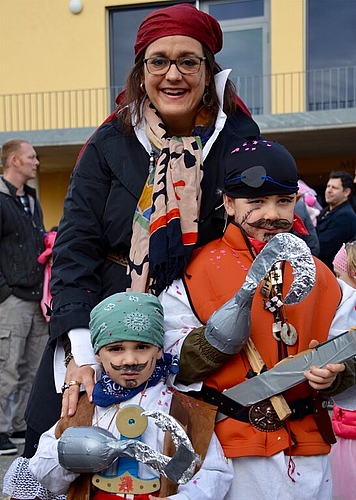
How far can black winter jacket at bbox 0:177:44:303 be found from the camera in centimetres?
508

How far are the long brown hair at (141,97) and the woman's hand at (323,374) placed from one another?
2.97 ft

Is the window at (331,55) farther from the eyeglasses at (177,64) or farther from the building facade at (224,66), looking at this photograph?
the eyeglasses at (177,64)

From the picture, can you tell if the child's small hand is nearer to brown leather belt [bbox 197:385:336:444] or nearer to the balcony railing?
brown leather belt [bbox 197:385:336:444]

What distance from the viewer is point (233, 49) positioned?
13383 millimetres

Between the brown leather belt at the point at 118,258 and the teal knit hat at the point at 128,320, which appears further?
the brown leather belt at the point at 118,258

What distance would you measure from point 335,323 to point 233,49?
11.8 meters

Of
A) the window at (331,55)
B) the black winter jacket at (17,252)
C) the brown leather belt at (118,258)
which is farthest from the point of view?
the window at (331,55)

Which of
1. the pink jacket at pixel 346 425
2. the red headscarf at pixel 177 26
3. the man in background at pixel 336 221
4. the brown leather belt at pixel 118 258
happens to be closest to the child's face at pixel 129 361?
the brown leather belt at pixel 118 258

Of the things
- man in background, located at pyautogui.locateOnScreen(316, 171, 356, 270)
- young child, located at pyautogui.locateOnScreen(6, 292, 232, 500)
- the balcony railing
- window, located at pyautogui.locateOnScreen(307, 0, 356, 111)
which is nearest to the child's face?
young child, located at pyautogui.locateOnScreen(6, 292, 232, 500)

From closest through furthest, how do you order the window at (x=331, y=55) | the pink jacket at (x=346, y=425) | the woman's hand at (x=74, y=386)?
the woman's hand at (x=74, y=386) < the pink jacket at (x=346, y=425) < the window at (x=331, y=55)

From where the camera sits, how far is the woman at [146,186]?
7.40 ft

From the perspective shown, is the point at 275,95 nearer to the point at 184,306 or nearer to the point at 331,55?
the point at 331,55

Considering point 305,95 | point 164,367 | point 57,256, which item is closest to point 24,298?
point 57,256

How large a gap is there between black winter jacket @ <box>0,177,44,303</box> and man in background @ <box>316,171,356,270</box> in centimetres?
231
